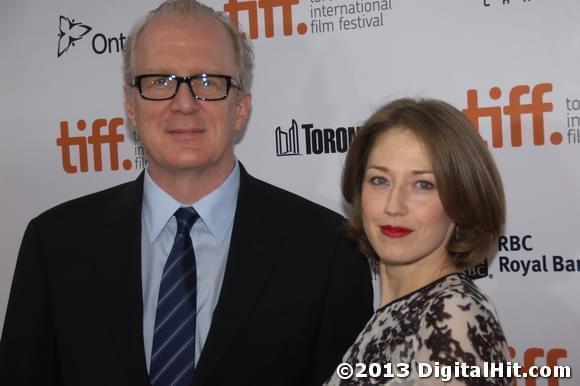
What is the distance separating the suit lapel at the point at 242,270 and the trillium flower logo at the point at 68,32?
1.23 m

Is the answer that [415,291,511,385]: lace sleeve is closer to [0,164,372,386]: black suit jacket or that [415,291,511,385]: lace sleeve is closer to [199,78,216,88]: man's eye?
[0,164,372,386]: black suit jacket

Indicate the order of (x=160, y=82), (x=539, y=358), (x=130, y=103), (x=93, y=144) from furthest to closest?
1. (x=93, y=144)
2. (x=539, y=358)
3. (x=130, y=103)
4. (x=160, y=82)

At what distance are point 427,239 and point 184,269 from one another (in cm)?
69

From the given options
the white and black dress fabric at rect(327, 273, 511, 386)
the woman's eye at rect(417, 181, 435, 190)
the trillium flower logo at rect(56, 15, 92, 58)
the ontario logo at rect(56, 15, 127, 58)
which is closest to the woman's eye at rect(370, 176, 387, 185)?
→ the woman's eye at rect(417, 181, 435, 190)

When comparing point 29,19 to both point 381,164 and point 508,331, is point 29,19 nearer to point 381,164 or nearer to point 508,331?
point 381,164

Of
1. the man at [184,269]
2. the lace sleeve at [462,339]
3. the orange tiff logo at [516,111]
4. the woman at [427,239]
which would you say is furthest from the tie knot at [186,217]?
the orange tiff logo at [516,111]

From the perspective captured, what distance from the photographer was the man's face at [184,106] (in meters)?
1.88

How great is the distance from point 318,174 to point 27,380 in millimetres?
1216

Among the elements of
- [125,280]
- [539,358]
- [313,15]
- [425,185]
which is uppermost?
[313,15]

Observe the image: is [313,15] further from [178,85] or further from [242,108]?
[178,85]

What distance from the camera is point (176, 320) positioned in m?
1.81

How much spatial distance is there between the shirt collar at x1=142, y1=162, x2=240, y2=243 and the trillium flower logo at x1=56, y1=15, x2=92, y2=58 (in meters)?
1.10

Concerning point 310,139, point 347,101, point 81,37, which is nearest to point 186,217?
point 310,139

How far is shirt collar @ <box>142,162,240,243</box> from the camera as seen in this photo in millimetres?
1941
